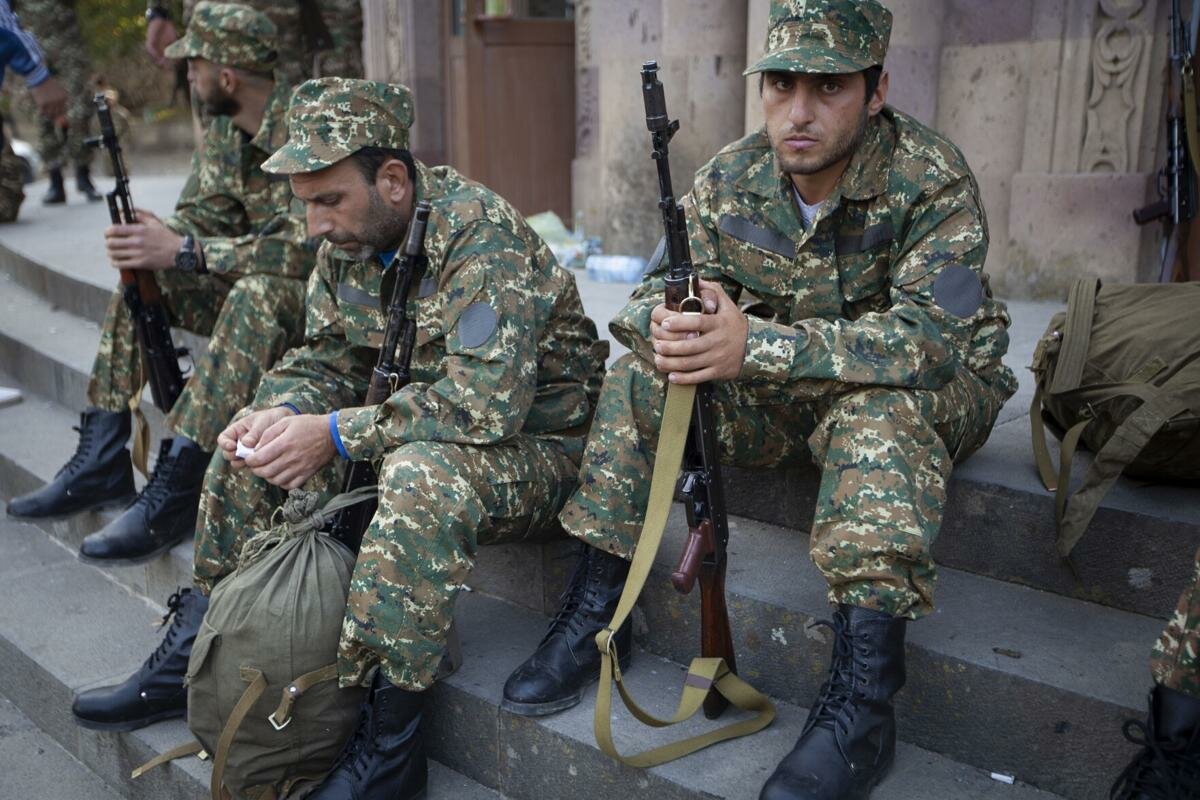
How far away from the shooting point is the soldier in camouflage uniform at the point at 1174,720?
6.48 feet

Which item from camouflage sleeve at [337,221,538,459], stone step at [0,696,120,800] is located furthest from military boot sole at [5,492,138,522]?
camouflage sleeve at [337,221,538,459]

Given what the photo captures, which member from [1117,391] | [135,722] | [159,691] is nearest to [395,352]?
[159,691]

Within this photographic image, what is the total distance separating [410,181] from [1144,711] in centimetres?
198

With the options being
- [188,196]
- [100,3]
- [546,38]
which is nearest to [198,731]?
[188,196]

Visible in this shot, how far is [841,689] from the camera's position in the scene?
223cm

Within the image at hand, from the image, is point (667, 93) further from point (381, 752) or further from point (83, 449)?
point (381, 752)

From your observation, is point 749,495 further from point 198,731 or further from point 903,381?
point 198,731

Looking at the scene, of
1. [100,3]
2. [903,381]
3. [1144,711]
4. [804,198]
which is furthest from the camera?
[100,3]

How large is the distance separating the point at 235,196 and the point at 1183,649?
3.31m

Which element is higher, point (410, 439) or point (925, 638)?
point (410, 439)

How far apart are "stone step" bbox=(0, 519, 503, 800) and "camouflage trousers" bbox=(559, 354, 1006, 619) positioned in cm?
80

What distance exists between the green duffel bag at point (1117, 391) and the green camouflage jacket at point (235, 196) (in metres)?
2.35

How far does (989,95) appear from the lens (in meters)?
4.87

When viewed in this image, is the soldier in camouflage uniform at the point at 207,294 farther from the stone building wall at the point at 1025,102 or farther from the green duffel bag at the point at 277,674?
the stone building wall at the point at 1025,102
